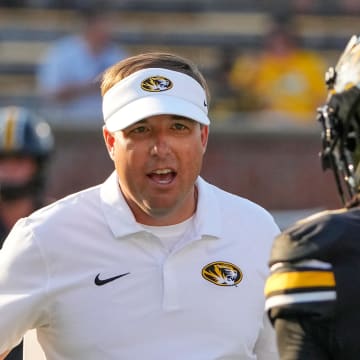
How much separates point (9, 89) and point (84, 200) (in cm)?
888

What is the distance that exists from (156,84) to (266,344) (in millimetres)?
861

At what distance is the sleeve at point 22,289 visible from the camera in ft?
12.1

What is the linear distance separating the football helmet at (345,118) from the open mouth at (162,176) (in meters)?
0.69

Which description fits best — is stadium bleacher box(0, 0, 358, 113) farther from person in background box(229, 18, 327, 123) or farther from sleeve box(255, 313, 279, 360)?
sleeve box(255, 313, 279, 360)

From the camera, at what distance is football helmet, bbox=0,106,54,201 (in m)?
6.91

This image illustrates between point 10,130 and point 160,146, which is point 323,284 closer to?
point 160,146

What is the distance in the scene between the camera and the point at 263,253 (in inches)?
153

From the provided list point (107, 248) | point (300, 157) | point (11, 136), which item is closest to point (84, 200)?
point (107, 248)

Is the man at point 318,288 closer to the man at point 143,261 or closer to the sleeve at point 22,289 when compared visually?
the man at point 143,261

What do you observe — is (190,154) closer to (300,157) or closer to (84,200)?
(84,200)

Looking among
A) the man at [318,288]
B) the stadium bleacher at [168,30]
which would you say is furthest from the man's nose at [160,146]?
the stadium bleacher at [168,30]

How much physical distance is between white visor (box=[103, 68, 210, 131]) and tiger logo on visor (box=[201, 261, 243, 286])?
0.43 meters

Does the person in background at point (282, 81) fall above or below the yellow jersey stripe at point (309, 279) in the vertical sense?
above

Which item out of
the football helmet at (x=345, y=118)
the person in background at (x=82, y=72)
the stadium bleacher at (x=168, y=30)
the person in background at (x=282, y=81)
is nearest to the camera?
the football helmet at (x=345, y=118)
